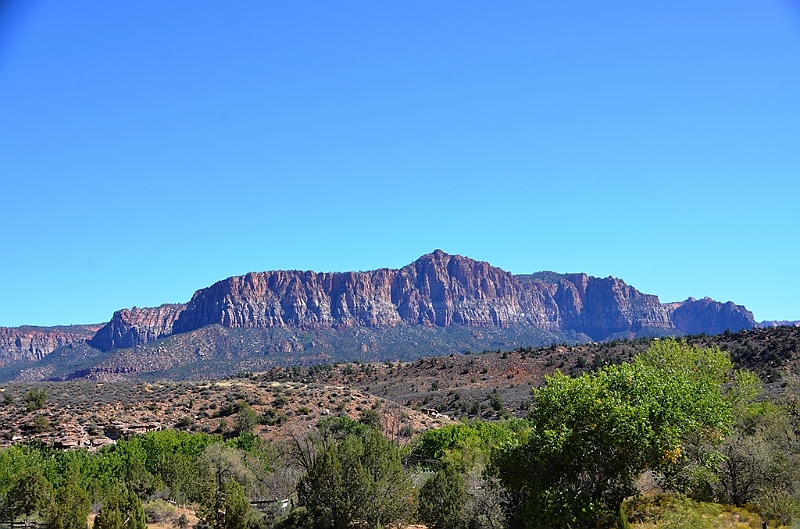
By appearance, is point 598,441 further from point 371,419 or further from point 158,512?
point 371,419

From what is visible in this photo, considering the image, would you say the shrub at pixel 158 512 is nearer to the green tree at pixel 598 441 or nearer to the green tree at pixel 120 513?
Result: the green tree at pixel 120 513

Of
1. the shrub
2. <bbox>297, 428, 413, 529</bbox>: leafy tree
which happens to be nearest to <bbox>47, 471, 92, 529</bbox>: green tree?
the shrub

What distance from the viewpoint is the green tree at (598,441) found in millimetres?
21594

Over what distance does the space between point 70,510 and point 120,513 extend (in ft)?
10.00

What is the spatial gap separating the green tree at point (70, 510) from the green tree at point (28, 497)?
4.78ft

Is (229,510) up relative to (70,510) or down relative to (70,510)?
down

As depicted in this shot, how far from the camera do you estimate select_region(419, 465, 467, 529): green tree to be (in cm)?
2830

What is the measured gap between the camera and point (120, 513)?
2653cm

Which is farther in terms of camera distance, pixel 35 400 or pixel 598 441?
pixel 35 400

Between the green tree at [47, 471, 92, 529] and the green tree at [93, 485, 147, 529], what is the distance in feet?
4.35

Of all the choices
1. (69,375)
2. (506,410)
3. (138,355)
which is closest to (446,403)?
(506,410)

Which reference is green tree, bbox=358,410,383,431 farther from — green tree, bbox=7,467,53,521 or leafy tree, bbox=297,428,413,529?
green tree, bbox=7,467,53,521

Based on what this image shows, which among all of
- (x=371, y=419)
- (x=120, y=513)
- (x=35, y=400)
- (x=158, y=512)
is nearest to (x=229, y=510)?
(x=120, y=513)

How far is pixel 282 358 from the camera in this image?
159 m
